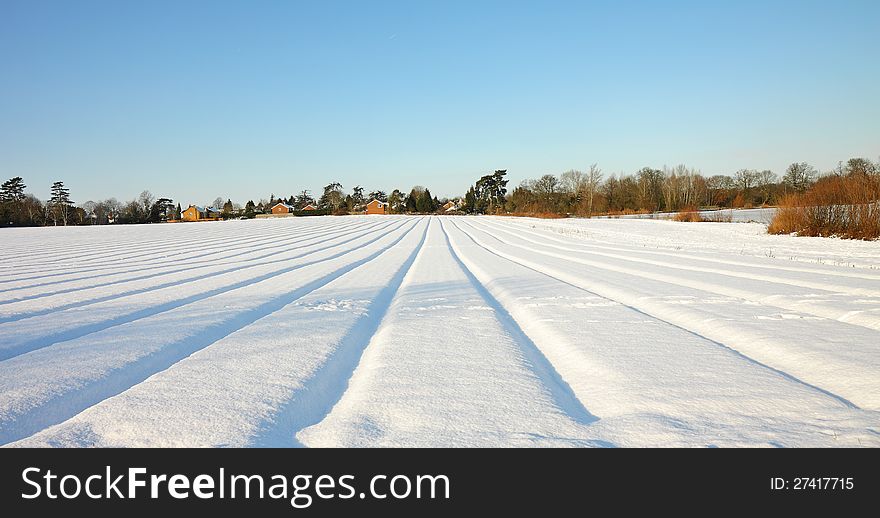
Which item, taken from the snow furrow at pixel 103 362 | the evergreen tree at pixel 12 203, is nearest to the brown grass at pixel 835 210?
the snow furrow at pixel 103 362

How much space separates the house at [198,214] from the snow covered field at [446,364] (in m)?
103

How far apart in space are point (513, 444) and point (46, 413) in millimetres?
2031

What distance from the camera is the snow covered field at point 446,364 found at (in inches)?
74.3

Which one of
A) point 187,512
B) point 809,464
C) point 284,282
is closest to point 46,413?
point 187,512

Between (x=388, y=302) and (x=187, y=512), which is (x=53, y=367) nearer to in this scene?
(x=187, y=512)

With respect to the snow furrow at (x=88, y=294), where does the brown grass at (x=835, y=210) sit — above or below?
above

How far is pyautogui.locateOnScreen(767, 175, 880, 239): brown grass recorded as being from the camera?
502 inches

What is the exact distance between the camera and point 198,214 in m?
101

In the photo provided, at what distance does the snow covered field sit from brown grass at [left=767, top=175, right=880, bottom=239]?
9.58 meters

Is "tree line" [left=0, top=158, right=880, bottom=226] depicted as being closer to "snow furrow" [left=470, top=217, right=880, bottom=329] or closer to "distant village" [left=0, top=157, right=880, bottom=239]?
"distant village" [left=0, top=157, right=880, bottom=239]

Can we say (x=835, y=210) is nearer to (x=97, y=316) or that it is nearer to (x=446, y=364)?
(x=446, y=364)

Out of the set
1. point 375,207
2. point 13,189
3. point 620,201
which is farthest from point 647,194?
point 13,189

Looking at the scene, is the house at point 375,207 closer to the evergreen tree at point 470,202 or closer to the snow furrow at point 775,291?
the evergreen tree at point 470,202

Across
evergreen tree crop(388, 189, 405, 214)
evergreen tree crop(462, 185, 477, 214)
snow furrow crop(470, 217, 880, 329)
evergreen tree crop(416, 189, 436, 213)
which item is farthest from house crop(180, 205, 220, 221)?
snow furrow crop(470, 217, 880, 329)
